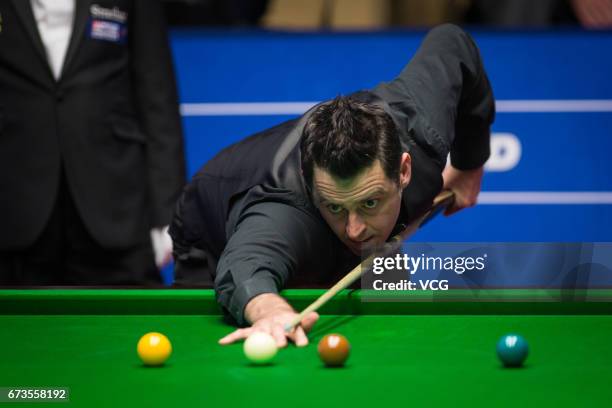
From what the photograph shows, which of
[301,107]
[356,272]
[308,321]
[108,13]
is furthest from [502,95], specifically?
[308,321]

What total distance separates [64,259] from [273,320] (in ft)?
5.35

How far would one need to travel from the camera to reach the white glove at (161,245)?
148 inches

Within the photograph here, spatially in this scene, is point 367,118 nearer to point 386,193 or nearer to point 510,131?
point 386,193

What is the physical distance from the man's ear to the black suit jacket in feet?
3.76

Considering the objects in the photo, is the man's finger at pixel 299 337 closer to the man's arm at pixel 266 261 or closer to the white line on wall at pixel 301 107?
the man's arm at pixel 266 261

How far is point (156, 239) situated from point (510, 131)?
5.29 ft

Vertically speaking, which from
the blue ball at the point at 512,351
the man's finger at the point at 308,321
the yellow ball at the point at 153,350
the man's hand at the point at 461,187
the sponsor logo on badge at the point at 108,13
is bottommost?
the man's hand at the point at 461,187

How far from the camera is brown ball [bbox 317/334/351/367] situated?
6.49ft

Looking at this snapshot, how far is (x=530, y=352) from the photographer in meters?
2.12

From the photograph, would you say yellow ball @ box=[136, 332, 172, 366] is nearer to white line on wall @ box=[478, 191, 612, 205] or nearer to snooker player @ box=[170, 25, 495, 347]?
snooker player @ box=[170, 25, 495, 347]

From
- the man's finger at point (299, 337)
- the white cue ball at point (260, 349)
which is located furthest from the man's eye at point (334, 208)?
the white cue ball at point (260, 349)

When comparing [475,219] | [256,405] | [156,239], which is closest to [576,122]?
[475,219]

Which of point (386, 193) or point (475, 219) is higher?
point (386, 193)

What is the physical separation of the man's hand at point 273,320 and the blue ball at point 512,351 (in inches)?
16.6
